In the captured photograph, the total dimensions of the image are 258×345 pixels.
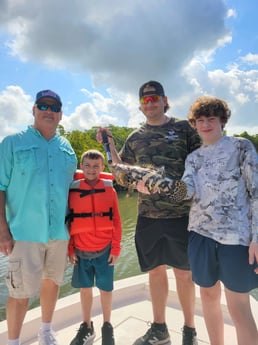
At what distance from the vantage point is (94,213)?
351 cm

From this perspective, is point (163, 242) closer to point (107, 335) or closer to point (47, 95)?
point (107, 335)

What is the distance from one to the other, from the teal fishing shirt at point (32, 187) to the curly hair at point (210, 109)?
5.16 feet

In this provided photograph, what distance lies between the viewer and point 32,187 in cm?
314

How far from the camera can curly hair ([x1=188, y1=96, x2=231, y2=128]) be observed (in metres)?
2.65

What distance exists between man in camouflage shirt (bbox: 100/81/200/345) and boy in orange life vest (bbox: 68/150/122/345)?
0.35m

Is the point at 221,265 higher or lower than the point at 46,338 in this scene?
higher

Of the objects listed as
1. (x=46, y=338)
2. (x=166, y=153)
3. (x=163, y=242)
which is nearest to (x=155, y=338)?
(x=163, y=242)

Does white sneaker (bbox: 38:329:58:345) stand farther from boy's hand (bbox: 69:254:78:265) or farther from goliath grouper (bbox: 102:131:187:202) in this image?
goliath grouper (bbox: 102:131:187:202)

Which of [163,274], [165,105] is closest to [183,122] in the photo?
[165,105]

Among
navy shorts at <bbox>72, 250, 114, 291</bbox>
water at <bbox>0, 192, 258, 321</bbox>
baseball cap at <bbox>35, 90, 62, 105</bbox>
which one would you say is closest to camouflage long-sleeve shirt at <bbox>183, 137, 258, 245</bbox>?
navy shorts at <bbox>72, 250, 114, 291</bbox>

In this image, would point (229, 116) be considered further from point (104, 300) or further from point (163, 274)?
point (104, 300)

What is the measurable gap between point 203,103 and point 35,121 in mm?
1848

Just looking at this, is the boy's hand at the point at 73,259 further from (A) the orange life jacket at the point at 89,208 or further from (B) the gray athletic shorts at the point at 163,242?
(B) the gray athletic shorts at the point at 163,242

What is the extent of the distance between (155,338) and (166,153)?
6.74ft
